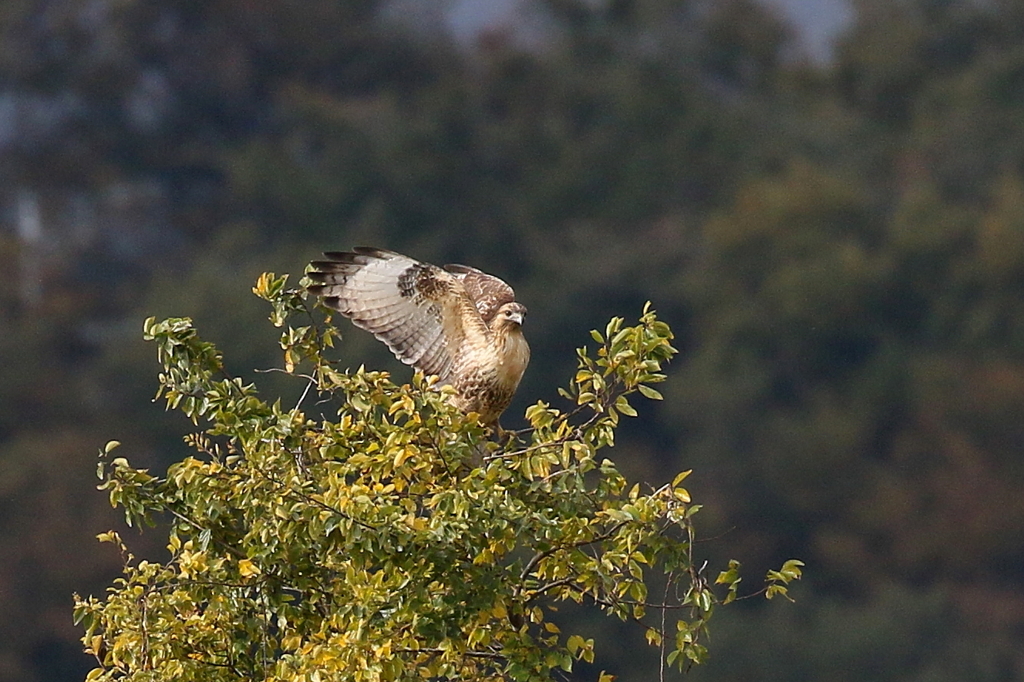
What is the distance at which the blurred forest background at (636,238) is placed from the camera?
123 ft

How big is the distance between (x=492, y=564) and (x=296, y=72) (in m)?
46.1

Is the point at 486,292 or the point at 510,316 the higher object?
the point at 486,292

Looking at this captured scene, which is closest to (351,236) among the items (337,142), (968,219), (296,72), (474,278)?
(337,142)

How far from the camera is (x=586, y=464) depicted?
6.16 m

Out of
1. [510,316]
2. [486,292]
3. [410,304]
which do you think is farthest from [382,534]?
[486,292]

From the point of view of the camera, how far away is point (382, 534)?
6.07 meters

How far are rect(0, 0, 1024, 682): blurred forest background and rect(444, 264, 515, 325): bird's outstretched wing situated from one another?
957 inches

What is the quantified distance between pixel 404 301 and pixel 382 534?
1836 mm

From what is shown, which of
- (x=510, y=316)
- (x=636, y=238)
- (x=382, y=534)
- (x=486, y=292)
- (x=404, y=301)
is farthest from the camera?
(x=636, y=238)

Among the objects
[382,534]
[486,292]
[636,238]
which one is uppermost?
[636,238]

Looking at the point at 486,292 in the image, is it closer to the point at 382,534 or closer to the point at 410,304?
the point at 410,304

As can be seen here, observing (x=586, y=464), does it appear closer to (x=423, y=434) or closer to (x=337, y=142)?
(x=423, y=434)

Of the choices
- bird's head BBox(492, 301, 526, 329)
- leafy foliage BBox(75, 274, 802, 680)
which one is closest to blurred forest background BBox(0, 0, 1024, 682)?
bird's head BBox(492, 301, 526, 329)

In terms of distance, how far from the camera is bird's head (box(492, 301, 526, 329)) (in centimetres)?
745
